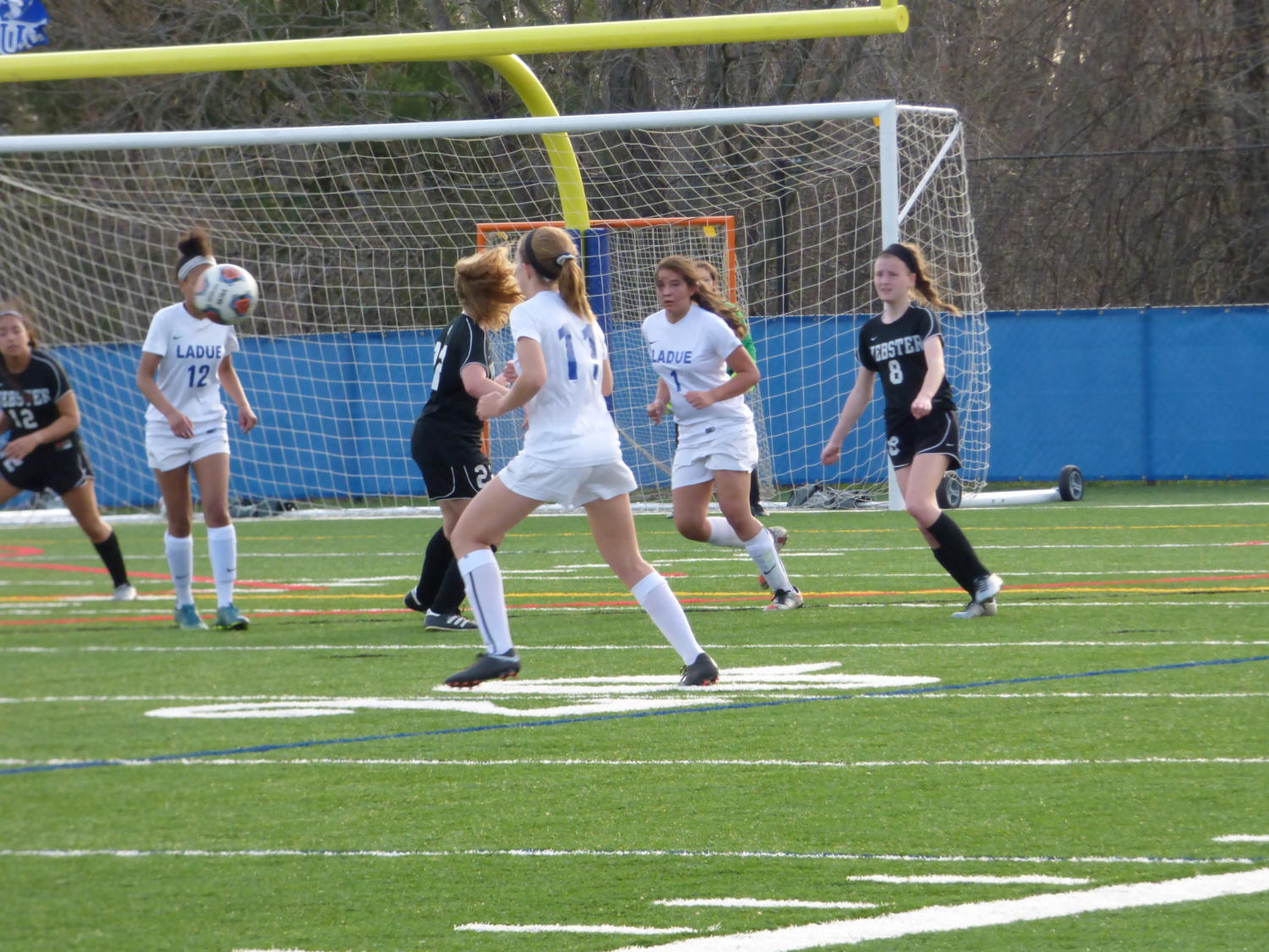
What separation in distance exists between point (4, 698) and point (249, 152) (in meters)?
24.0

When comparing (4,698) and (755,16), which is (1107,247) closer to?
(755,16)

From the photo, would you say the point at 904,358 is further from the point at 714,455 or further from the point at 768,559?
the point at 768,559

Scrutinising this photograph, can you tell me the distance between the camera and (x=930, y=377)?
991 centimetres

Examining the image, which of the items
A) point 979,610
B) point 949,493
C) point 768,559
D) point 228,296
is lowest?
point 949,493

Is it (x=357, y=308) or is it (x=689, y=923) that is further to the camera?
(x=357, y=308)

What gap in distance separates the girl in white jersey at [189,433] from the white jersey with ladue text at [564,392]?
2995mm

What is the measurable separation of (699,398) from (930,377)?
1.18 meters

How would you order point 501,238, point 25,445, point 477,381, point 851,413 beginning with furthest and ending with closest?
point 501,238
point 851,413
point 477,381
point 25,445

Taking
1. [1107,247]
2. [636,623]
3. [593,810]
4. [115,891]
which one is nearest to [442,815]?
[593,810]

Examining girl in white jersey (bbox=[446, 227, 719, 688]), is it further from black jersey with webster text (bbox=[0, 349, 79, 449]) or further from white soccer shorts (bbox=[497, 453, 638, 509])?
black jersey with webster text (bbox=[0, 349, 79, 449])

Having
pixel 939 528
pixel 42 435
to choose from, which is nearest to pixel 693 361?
pixel 939 528

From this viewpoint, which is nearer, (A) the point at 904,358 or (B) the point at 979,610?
(A) the point at 904,358

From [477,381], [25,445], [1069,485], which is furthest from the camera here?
[1069,485]

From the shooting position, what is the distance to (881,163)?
16578 mm
